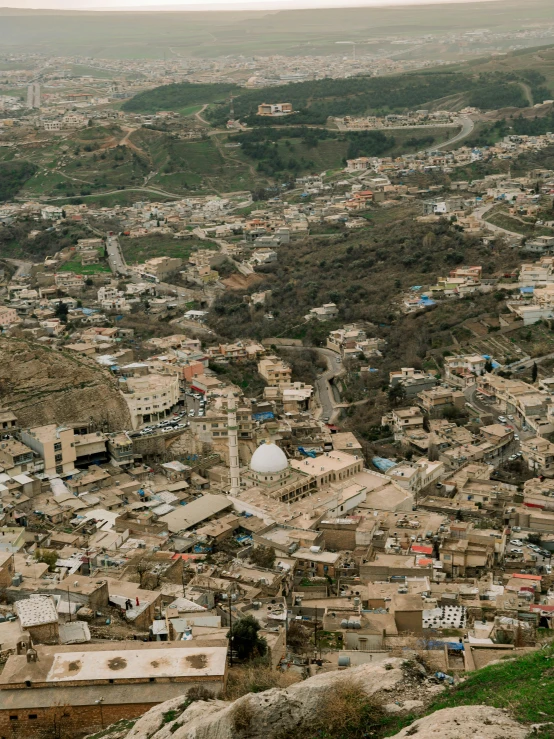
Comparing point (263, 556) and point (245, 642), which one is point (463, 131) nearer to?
point (263, 556)

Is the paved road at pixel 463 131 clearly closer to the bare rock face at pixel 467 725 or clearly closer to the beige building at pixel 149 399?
the beige building at pixel 149 399

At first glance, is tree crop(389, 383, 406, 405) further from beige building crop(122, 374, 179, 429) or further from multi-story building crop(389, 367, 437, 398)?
beige building crop(122, 374, 179, 429)

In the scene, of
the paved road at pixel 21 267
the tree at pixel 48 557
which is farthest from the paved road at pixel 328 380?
the paved road at pixel 21 267

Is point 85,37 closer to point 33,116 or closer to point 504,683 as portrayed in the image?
point 33,116

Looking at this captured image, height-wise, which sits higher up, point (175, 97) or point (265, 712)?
point (175, 97)

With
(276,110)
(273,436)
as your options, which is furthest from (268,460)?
(276,110)

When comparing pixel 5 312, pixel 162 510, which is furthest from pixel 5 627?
pixel 5 312

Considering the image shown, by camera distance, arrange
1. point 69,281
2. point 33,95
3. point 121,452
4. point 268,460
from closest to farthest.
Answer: point 268,460, point 121,452, point 69,281, point 33,95
